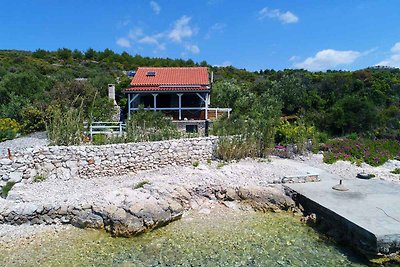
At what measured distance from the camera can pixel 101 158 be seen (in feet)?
36.7

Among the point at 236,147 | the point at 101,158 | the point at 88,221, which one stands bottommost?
the point at 88,221

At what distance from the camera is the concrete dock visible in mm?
6438

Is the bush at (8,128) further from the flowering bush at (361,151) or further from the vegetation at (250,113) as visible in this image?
the flowering bush at (361,151)

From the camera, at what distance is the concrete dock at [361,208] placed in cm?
644

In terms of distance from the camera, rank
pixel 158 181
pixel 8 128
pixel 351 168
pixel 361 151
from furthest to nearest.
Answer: pixel 8 128, pixel 361 151, pixel 351 168, pixel 158 181

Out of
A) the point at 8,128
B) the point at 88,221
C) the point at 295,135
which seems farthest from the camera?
the point at 8,128

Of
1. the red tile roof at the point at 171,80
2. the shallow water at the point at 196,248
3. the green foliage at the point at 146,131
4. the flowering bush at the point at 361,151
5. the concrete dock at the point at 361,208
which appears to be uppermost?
the red tile roof at the point at 171,80

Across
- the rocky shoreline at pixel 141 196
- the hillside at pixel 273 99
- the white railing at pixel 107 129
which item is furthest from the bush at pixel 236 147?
the white railing at pixel 107 129

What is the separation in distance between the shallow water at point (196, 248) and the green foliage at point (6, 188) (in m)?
2.94

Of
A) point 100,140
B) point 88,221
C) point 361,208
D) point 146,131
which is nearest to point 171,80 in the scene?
point 146,131

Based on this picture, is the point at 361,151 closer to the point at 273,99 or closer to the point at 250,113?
the point at 250,113

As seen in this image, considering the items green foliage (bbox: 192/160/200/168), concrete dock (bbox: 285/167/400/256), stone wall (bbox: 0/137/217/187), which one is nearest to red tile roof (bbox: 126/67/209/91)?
stone wall (bbox: 0/137/217/187)

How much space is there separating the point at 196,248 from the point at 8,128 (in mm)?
14609

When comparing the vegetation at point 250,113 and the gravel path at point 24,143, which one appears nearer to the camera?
the vegetation at point 250,113
